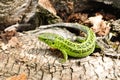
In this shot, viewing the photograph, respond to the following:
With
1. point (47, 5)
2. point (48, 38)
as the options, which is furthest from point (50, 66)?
point (47, 5)

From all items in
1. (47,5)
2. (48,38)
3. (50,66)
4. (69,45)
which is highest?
(47,5)

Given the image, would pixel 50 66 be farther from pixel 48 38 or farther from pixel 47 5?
pixel 47 5

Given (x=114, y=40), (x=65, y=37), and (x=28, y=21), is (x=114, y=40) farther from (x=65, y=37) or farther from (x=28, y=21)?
(x=28, y=21)

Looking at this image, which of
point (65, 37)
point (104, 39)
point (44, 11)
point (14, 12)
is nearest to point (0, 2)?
point (14, 12)

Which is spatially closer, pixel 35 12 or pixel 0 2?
pixel 0 2

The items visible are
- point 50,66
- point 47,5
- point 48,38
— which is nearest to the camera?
point 50,66

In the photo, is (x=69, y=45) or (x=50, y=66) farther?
(x=69, y=45)

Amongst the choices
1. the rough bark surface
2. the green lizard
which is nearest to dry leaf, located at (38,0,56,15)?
the green lizard

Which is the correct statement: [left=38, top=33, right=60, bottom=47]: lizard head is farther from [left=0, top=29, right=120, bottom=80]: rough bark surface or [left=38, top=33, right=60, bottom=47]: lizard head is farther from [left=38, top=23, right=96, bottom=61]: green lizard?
[left=0, top=29, right=120, bottom=80]: rough bark surface

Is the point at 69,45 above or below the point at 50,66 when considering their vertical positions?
above
